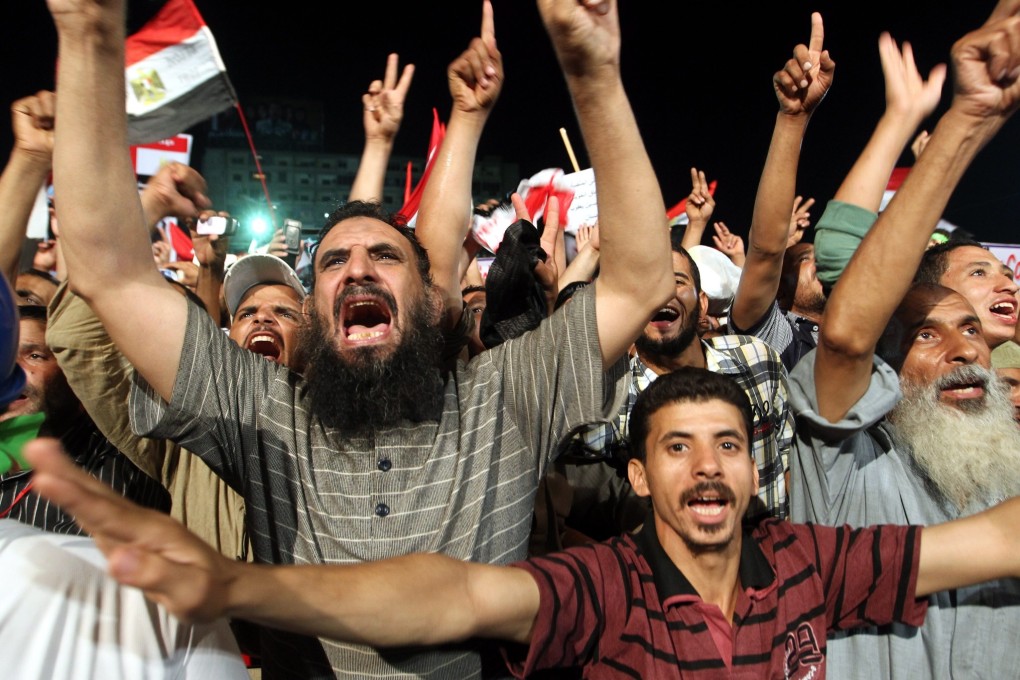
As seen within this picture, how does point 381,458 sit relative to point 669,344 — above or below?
below

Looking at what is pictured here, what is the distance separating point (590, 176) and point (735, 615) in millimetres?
2914

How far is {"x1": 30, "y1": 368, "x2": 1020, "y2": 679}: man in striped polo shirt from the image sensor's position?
4.46 feet

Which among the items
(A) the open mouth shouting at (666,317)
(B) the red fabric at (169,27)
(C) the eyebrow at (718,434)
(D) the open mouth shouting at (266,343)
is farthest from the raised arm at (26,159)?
(A) the open mouth shouting at (666,317)

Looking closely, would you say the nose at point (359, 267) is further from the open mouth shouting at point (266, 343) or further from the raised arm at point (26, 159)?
the raised arm at point (26, 159)

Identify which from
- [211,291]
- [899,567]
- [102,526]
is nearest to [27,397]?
[211,291]

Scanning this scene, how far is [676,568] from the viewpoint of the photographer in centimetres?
172

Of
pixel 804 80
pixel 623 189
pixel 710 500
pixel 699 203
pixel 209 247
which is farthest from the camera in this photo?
pixel 699 203

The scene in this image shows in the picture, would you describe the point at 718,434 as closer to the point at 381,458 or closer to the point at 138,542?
the point at 381,458

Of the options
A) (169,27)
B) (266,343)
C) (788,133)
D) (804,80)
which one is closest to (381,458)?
(266,343)

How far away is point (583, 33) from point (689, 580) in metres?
1.23

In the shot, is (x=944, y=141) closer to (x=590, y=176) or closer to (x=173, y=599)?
(x=173, y=599)

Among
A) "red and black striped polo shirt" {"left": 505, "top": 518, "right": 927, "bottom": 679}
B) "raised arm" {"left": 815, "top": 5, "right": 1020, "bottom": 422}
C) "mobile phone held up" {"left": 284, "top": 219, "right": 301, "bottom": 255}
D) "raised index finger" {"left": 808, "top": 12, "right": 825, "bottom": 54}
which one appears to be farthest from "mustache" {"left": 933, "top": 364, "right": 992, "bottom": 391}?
"mobile phone held up" {"left": 284, "top": 219, "right": 301, "bottom": 255}

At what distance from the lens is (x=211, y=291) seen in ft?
12.0

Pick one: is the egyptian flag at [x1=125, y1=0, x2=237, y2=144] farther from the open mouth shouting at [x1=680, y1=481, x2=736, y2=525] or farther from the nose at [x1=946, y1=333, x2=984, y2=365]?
the nose at [x1=946, y1=333, x2=984, y2=365]
